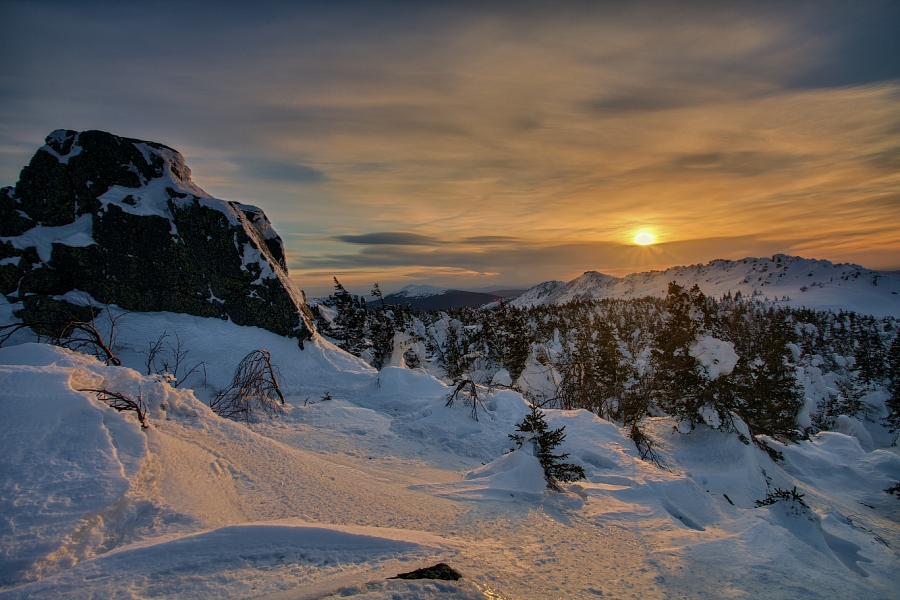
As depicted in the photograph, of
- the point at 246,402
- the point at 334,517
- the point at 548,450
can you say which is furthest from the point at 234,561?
the point at 246,402

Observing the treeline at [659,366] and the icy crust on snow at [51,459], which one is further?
the treeline at [659,366]

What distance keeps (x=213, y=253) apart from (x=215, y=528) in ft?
48.8

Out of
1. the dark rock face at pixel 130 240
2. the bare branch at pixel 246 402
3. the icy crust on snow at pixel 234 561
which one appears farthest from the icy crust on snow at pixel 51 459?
the dark rock face at pixel 130 240

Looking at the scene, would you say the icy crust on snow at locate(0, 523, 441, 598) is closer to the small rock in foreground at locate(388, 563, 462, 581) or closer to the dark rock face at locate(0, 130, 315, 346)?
the small rock in foreground at locate(388, 563, 462, 581)

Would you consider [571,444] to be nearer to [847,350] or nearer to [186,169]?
[186,169]

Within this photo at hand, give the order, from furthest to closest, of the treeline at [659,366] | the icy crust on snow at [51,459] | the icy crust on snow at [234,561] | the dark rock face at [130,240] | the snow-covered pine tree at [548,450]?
the dark rock face at [130,240]
the treeline at [659,366]
the snow-covered pine tree at [548,450]
the icy crust on snow at [51,459]
the icy crust on snow at [234,561]

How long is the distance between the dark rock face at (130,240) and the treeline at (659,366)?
378 inches

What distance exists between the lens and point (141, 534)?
2686 millimetres

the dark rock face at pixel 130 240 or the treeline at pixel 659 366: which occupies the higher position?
the dark rock face at pixel 130 240

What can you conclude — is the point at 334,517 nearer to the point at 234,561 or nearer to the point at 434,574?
the point at 234,561

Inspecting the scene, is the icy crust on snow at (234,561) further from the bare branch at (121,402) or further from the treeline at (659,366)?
the treeline at (659,366)

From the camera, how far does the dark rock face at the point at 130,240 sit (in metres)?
13.2

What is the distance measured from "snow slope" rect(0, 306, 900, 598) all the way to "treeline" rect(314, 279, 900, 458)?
3284mm

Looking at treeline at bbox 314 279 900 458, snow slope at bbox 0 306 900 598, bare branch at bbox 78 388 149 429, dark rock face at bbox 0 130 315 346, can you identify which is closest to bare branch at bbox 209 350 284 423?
snow slope at bbox 0 306 900 598
